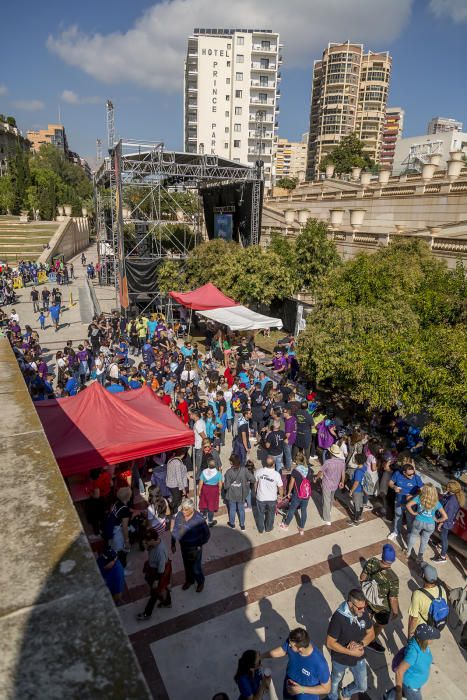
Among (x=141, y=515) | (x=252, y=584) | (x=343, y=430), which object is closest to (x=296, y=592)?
(x=252, y=584)

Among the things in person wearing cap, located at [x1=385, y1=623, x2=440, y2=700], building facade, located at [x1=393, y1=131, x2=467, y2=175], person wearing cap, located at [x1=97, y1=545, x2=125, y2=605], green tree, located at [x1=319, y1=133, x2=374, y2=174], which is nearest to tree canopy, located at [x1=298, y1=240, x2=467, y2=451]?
person wearing cap, located at [x1=385, y1=623, x2=440, y2=700]

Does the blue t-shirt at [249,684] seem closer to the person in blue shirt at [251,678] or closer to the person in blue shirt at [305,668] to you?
the person in blue shirt at [251,678]

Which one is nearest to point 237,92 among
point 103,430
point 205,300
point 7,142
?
point 7,142

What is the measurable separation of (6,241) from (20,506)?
5239cm

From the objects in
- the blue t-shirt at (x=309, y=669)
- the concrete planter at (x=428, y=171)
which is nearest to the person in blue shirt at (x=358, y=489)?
the blue t-shirt at (x=309, y=669)

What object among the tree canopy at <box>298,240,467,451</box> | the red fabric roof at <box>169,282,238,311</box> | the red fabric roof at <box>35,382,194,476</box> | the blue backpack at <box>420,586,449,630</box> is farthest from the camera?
the red fabric roof at <box>169,282,238,311</box>

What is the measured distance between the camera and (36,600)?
2.04 metres

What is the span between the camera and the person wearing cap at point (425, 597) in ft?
15.1

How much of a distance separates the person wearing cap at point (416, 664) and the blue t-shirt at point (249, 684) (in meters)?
1.40

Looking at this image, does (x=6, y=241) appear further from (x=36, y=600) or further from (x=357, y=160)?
(x=36, y=600)

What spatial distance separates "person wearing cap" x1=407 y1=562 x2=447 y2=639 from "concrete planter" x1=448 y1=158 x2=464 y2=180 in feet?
79.3

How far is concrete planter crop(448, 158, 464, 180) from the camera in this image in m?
23.6

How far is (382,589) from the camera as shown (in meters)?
4.90

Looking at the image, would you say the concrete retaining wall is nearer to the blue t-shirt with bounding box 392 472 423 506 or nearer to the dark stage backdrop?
the dark stage backdrop
